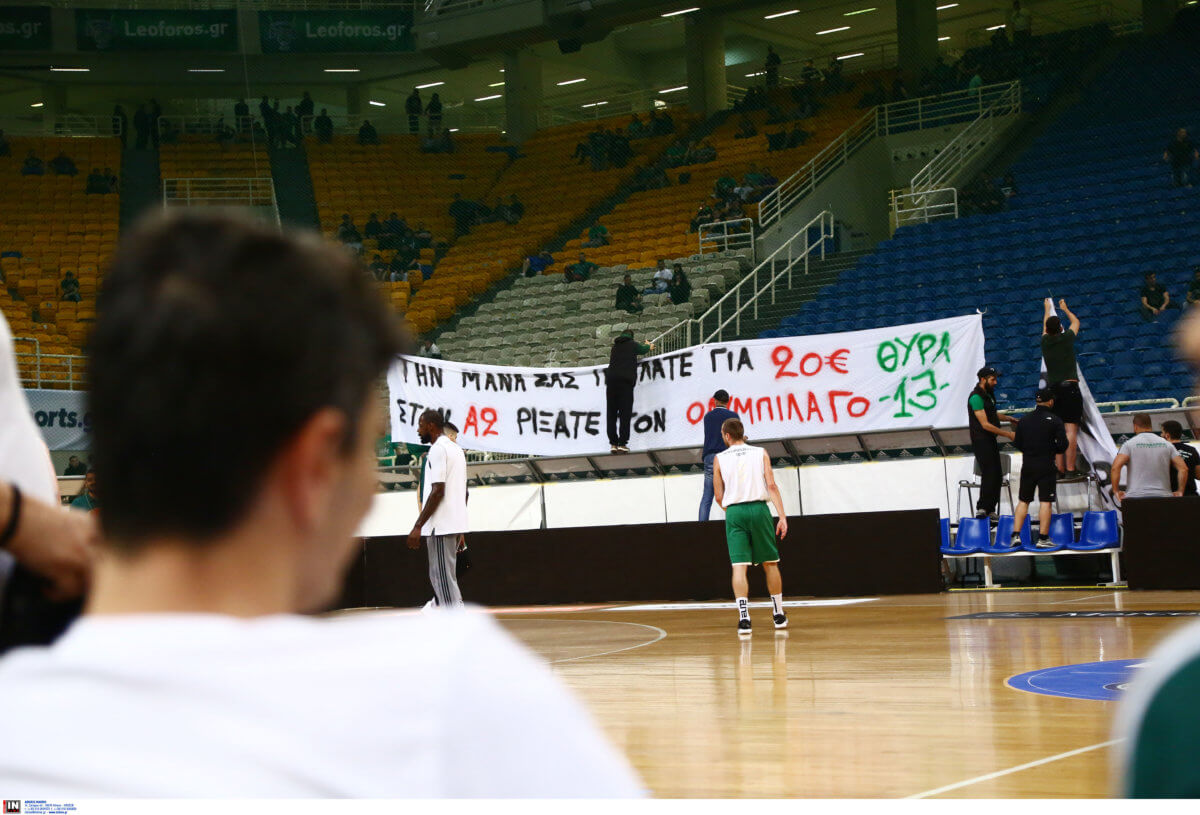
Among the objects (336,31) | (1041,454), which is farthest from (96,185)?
(1041,454)

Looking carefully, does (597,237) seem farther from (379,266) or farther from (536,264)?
(379,266)

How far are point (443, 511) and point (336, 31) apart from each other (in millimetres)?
24856

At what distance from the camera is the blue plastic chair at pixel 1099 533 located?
1402 cm

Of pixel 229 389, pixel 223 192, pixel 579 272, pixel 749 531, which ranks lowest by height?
pixel 749 531

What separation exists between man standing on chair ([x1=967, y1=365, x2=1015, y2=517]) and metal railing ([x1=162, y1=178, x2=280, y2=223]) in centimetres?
2006

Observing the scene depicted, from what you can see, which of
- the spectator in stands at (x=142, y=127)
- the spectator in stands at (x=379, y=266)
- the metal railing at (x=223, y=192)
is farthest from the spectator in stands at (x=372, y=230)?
the spectator in stands at (x=142, y=127)

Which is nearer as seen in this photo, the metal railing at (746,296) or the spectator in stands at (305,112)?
the metal railing at (746,296)

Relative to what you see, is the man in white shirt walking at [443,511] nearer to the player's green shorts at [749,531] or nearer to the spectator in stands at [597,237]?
the player's green shorts at [749,531]

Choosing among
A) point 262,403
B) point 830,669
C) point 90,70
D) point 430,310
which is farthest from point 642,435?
point 90,70

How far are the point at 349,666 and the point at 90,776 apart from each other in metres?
0.19

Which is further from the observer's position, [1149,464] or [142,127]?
[142,127]

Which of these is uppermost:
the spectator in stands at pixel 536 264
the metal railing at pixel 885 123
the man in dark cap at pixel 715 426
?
the metal railing at pixel 885 123

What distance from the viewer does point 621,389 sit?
16844 mm

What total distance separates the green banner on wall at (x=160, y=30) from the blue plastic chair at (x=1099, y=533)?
25.8 metres
